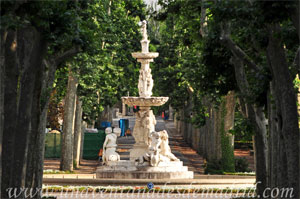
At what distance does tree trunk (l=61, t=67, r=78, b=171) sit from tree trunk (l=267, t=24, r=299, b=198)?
72.0 feet

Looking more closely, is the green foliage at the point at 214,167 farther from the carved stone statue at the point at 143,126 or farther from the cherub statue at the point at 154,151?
the cherub statue at the point at 154,151

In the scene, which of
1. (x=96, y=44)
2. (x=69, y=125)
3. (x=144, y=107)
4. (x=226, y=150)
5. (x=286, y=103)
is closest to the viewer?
(x=286, y=103)

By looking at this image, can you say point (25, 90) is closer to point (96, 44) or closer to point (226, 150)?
point (96, 44)

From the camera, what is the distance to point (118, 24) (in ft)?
152

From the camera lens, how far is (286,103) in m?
14.5

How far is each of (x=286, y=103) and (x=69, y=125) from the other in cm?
2284

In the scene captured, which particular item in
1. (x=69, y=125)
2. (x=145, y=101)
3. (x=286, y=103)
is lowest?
(x=286, y=103)

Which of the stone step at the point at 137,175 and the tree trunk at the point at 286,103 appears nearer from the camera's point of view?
the tree trunk at the point at 286,103

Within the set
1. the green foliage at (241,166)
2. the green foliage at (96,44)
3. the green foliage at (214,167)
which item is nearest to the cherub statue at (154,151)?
the green foliage at (96,44)

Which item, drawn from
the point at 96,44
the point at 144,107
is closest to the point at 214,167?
the point at 144,107

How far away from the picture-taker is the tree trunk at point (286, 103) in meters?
14.1

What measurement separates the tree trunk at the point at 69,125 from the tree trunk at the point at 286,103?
21955 millimetres

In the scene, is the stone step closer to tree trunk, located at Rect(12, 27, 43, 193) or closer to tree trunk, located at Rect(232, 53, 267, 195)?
tree trunk, located at Rect(232, 53, 267, 195)

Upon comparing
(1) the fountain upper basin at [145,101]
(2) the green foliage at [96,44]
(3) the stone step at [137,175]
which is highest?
(2) the green foliage at [96,44]
